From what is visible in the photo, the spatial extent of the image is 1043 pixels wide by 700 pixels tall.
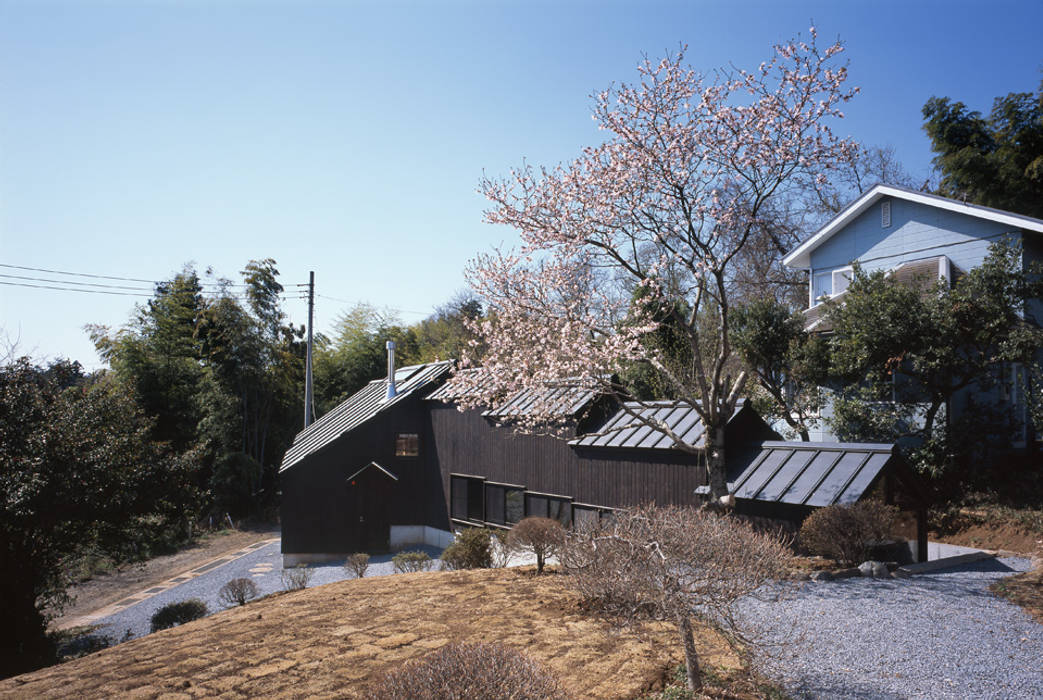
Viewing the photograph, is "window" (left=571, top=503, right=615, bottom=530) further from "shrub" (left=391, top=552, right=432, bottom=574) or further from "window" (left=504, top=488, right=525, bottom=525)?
"shrub" (left=391, top=552, right=432, bottom=574)

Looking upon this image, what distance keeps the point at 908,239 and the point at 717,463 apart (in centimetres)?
1001

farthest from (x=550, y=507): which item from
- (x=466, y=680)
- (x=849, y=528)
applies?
(x=466, y=680)

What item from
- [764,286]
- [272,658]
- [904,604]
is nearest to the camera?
[272,658]

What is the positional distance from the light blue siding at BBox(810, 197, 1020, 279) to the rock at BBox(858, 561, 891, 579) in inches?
365

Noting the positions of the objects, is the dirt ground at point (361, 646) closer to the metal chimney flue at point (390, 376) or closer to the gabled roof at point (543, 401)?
the gabled roof at point (543, 401)

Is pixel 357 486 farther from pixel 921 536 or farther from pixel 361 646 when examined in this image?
pixel 921 536

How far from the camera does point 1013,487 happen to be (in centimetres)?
1222

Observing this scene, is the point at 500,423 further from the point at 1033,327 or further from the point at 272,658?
the point at 1033,327

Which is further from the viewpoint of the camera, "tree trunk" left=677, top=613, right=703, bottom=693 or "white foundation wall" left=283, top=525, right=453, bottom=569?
"white foundation wall" left=283, top=525, right=453, bottom=569

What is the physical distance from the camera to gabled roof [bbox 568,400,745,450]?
441 inches

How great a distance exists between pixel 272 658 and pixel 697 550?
4.07 m

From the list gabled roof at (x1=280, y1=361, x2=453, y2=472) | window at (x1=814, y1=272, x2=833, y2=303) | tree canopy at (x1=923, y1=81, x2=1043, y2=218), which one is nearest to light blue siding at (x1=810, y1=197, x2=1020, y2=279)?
window at (x1=814, y1=272, x2=833, y2=303)

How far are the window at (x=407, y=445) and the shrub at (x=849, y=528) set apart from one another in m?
11.4

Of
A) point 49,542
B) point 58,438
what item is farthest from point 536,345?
point 49,542
